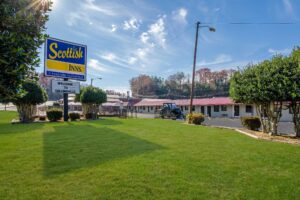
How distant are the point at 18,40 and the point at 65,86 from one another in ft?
64.0

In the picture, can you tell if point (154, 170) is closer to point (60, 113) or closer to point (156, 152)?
point (156, 152)

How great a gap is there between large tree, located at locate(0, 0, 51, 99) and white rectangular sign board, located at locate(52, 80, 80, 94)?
18601 mm

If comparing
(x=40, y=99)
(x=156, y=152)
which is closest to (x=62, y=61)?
(x=40, y=99)

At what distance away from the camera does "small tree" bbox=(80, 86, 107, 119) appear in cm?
2733

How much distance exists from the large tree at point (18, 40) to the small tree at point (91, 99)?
22929mm

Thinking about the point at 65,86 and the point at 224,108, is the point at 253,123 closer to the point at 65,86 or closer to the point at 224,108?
the point at 65,86

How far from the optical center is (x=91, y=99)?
2727 centimetres

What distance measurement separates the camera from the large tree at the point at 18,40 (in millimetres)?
3704

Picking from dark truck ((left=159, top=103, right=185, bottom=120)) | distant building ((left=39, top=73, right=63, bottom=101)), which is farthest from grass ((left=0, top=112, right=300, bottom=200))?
dark truck ((left=159, top=103, right=185, bottom=120))

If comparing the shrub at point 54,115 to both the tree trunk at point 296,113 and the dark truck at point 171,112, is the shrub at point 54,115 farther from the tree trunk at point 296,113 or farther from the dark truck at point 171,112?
the tree trunk at point 296,113

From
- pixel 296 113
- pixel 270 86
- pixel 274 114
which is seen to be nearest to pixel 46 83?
pixel 274 114

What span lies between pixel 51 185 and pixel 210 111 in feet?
127

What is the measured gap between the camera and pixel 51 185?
4.37 metres

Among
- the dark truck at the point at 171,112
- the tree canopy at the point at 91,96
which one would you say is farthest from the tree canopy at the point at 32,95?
the dark truck at the point at 171,112
